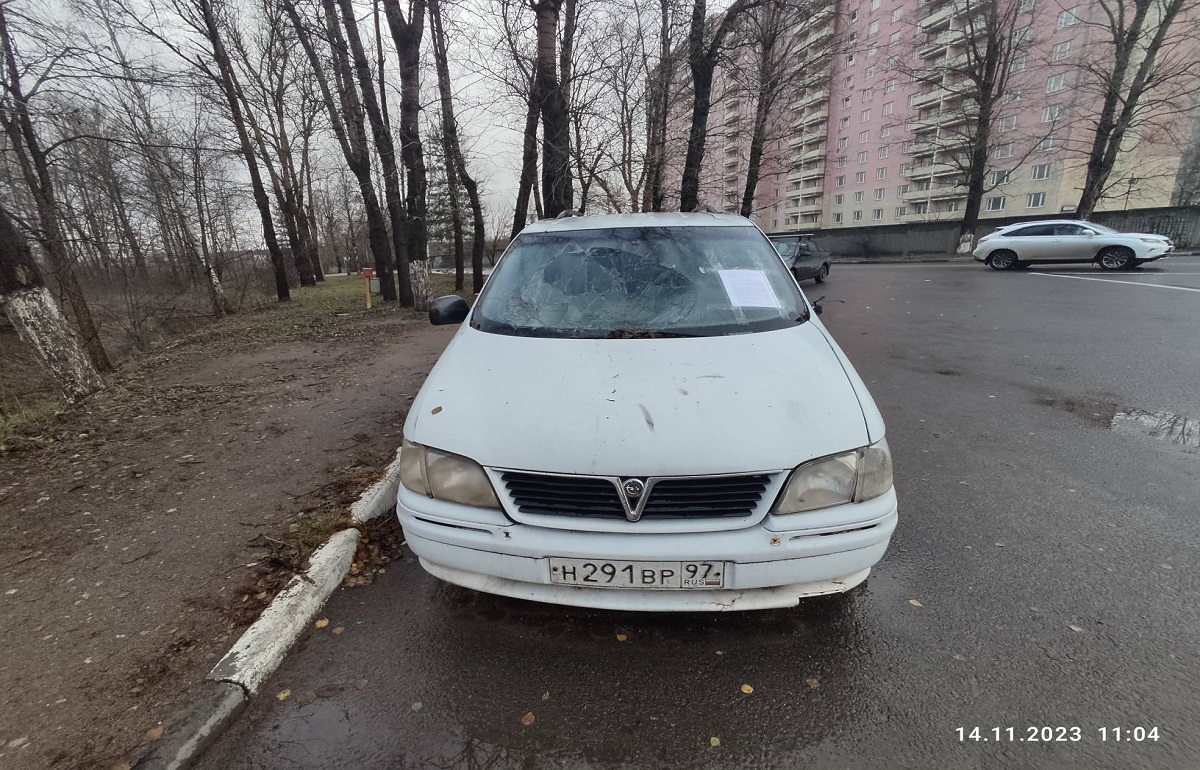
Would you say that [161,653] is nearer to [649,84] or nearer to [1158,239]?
[649,84]

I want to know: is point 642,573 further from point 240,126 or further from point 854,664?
point 240,126

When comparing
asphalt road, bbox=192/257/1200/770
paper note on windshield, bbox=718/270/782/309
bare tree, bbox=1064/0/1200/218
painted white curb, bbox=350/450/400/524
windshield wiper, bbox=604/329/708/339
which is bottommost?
asphalt road, bbox=192/257/1200/770

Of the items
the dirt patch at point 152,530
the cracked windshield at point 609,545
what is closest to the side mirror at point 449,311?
the cracked windshield at point 609,545

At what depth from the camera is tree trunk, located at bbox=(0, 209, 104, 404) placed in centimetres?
509

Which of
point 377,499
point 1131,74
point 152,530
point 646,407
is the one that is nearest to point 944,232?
point 1131,74

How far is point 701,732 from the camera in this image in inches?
70.3

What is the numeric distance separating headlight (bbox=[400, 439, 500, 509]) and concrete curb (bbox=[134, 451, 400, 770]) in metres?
0.86

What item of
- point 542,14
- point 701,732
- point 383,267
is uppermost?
point 542,14

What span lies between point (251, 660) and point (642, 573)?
1.61 m

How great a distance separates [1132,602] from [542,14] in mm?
10875

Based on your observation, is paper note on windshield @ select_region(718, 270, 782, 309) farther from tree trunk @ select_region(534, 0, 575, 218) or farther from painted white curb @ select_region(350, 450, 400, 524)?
tree trunk @ select_region(534, 0, 575, 218)

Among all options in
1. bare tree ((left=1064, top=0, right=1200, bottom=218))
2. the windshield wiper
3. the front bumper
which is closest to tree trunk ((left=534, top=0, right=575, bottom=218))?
the windshield wiper

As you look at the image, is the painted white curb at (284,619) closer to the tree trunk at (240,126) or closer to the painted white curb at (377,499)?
the painted white curb at (377,499)

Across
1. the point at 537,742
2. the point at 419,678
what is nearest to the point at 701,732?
the point at 537,742
